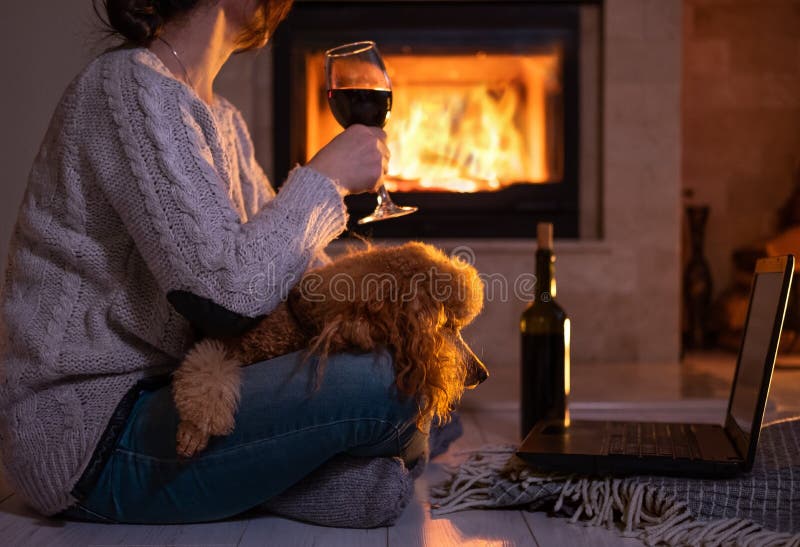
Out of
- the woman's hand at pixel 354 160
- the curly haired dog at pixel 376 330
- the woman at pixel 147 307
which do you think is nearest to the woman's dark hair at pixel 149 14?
the woman at pixel 147 307

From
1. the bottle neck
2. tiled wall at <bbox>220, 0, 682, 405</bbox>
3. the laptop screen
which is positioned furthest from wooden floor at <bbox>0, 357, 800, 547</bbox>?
tiled wall at <bbox>220, 0, 682, 405</bbox>

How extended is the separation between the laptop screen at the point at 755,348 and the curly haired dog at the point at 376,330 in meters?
0.42

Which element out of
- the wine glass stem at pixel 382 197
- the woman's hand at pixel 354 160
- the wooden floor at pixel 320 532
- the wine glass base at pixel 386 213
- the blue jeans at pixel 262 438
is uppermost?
the woman's hand at pixel 354 160

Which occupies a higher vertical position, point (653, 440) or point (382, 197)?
point (382, 197)

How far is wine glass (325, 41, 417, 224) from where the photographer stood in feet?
3.83

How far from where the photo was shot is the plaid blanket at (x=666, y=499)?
1110 mm

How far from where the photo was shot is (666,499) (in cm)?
116

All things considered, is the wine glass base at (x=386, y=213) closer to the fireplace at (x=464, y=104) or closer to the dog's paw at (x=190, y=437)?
the dog's paw at (x=190, y=437)

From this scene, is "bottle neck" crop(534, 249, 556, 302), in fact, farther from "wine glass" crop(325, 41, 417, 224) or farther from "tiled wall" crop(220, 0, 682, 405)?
"tiled wall" crop(220, 0, 682, 405)

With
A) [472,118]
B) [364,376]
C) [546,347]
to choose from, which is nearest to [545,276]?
[546,347]

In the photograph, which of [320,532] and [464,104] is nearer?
[320,532]

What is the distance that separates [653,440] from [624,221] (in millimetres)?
1746

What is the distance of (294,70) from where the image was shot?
2.93 m

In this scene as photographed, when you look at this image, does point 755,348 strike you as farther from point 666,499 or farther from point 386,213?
point 386,213
